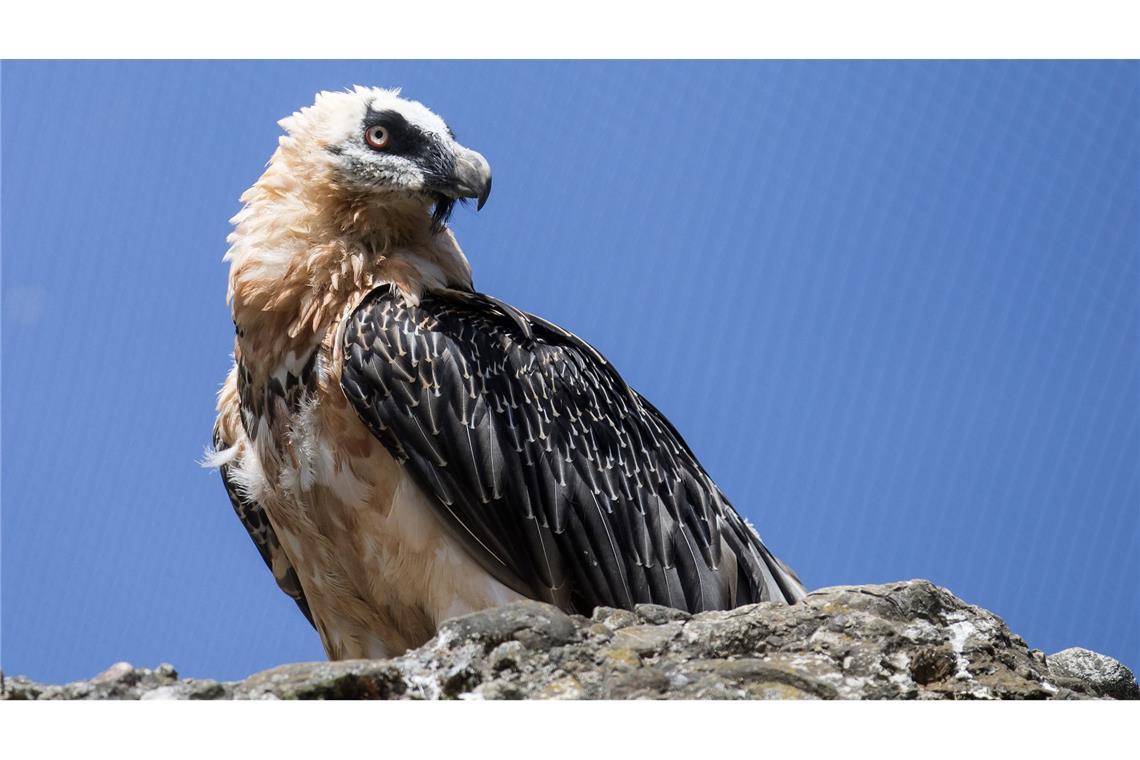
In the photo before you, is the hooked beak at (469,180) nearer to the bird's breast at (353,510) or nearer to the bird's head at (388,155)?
the bird's head at (388,155)

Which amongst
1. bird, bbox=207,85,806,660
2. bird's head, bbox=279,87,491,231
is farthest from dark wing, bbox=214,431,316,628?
bird's head, bbox=279,87,491,231

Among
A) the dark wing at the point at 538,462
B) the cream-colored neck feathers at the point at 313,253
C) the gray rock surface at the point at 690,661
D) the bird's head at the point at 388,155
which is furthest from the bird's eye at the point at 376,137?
the gray rock surface at the point at 690,661

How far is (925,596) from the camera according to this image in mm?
6512

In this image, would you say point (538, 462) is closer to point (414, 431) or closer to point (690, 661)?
point (414, 431)

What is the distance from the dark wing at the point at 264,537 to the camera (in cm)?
852

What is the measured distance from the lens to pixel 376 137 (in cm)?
834

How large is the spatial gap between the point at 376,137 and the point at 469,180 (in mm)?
648

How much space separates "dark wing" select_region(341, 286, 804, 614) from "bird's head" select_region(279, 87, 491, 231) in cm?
63

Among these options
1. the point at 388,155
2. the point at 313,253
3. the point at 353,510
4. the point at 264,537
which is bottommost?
the point at 353,510

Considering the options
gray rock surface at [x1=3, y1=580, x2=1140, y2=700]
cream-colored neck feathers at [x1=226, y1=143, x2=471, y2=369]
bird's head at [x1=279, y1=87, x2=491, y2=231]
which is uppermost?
bird's head at [x1=279, y1=87, x2=491, y2=231]

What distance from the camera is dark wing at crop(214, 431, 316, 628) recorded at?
8523mm

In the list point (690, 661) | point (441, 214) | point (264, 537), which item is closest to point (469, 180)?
point (441, 214)

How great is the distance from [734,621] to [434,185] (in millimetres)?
3382

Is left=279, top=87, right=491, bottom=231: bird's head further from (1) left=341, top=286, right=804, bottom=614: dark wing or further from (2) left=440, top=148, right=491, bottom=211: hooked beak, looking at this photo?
(1) left=341, top=286, right=804, bottom=614: dark wing
